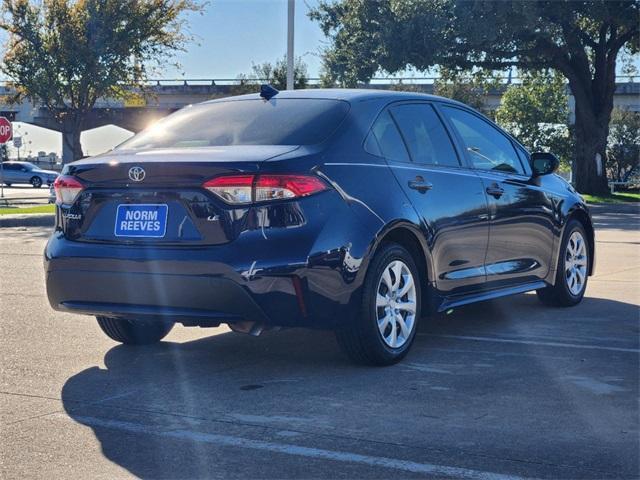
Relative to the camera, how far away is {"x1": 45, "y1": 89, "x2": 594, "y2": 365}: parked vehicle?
5504mm

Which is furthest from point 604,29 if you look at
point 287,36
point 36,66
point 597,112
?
point 36,66

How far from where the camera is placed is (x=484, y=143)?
7.59 metres

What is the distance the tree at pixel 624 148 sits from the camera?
193ft

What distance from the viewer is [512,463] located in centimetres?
419

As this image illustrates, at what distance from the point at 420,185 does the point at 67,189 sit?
2077mm

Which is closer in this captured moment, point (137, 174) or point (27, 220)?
point (137, 174)

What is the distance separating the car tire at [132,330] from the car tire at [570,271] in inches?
122

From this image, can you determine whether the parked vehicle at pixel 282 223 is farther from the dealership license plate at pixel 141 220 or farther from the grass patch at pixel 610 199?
the grass patch at pixel 610 199

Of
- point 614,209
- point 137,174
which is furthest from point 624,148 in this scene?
point 137,174

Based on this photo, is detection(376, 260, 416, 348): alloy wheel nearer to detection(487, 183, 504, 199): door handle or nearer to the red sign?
detection(487, 183, 504, 199): door handle

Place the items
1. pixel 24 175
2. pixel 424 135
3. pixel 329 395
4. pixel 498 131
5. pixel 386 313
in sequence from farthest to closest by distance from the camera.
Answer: pixel 24 175, pixel 498 131, pixel 424 135, pixel 386 313, pixel 329 395

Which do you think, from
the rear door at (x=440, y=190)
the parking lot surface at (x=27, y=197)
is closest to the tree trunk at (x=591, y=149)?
the parking lot surface at (x=27, y=197)

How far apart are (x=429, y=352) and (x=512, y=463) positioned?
2.42 m

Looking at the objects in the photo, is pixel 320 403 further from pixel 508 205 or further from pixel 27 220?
pixel 27 220
